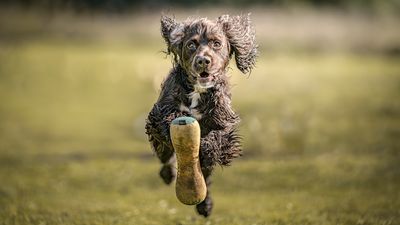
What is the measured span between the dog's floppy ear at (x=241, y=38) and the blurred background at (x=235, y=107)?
79 cm

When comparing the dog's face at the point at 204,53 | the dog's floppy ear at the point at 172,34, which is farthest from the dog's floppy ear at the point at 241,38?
the dog's floppy ear at the point at 172,34

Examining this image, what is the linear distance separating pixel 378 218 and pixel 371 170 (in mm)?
4001

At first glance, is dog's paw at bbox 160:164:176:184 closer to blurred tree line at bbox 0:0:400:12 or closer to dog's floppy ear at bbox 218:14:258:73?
dog's floppy ear at bbox 218:14:258:73

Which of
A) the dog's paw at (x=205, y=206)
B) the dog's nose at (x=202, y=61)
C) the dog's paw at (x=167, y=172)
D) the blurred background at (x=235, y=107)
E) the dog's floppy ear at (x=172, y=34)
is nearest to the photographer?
the dog's nose at (x=202, y=61)

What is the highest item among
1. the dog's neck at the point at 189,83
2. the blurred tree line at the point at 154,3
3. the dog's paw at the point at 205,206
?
the dog's neck at the point at 189,83

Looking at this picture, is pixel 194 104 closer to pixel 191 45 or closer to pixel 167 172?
pixel 191 45

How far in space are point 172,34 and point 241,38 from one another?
72cm

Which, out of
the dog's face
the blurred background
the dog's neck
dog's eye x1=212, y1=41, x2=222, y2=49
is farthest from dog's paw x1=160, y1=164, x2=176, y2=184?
dog's eye x1=212, y1=41, x2=222, y2=49

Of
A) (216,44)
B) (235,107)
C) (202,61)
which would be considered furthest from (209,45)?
(235,107)

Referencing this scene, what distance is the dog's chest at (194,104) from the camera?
7.57 m

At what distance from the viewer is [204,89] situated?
24.8 ft

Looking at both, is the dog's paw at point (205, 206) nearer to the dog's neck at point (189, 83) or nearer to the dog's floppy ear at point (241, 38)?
the dog's neck at point (189, 83)

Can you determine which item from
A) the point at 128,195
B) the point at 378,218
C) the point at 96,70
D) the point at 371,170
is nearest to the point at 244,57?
the point at 378,218

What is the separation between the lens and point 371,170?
12664 mm
